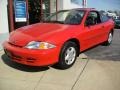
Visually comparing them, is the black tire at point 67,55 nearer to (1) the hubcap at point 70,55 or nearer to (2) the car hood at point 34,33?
(1) the hubcap at point 70,55

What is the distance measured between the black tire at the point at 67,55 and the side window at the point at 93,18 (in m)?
1.01

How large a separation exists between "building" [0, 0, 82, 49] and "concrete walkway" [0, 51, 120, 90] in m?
2.61

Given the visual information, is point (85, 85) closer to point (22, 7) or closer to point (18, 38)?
point (18, 38)

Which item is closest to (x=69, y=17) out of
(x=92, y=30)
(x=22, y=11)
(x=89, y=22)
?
(x=89, y=22)

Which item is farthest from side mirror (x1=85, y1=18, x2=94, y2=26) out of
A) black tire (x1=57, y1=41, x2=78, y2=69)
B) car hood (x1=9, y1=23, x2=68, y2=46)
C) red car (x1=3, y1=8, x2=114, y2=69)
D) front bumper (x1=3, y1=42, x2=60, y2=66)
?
front bumper (x1=3, y1=42, x2=60, y2=66)

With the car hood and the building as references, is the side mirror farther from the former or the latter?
the building

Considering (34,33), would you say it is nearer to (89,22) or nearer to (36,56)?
(36,56)

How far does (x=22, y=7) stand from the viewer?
32.9 ft

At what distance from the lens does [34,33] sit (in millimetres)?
5844

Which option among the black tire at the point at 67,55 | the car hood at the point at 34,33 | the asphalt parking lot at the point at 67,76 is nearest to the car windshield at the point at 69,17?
the car hood at the point at 34,33

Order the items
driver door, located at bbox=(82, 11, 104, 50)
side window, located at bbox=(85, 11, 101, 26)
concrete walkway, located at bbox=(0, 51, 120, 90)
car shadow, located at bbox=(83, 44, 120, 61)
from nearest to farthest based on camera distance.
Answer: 1. concrete walkway, located at bbox=(0, 51, 120, 90)
2. driver door, located at bbox=(82, 11, 104, 50)
3. side window, located at bbox=(85, 11, 101, 26)
4. car shadow, located at bbox=(83, 44, 120, 61)

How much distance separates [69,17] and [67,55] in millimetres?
1425

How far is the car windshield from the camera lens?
6.63m

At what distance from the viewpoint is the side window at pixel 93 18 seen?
267 inches
